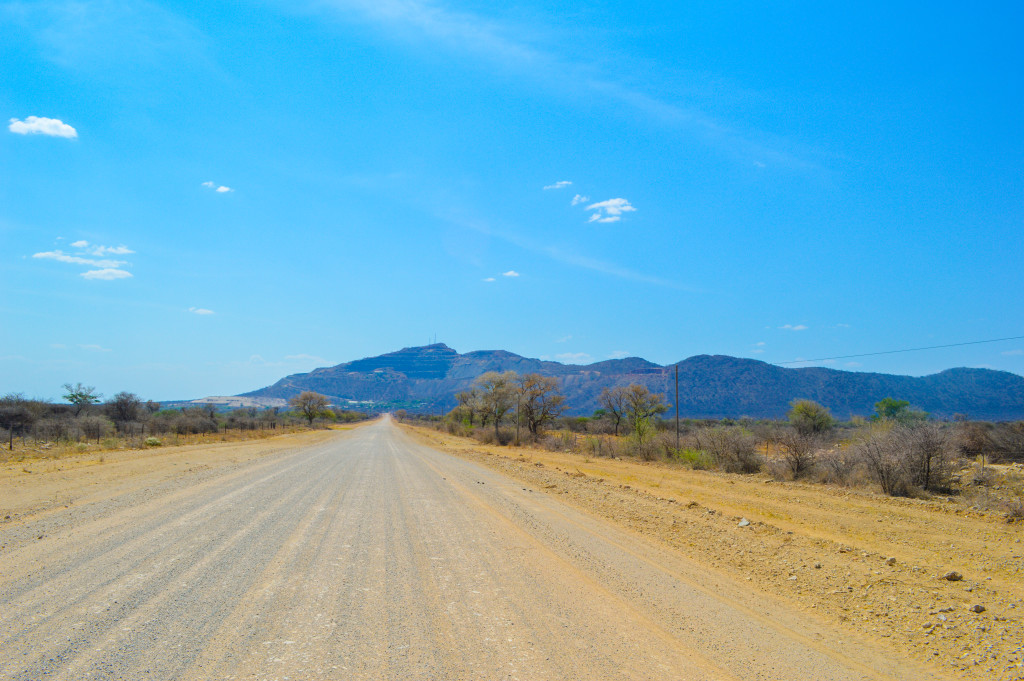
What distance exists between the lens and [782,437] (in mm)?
18422

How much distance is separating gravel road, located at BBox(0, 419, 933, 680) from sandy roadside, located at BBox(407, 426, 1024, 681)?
1.96 feet

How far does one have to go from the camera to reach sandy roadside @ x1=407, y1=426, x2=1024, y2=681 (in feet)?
16.8

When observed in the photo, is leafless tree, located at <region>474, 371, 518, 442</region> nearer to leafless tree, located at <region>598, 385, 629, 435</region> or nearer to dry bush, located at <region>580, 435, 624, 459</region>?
leafless tree, located at <region>598, 385, 629, 435</region>

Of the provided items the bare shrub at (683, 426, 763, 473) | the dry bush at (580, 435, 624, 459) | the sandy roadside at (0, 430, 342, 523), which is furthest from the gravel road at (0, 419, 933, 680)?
the dry bush at (580, 435, 624, 459)

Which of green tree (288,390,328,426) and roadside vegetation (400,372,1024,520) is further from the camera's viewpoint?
green tree (288,390,328,426)

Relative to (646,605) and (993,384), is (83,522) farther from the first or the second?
(993,384)

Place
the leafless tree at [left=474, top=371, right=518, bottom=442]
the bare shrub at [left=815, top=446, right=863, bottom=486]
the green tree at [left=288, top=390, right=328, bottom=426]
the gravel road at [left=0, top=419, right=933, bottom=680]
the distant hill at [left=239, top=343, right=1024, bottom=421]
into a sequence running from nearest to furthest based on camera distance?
1. the gravel road at [left=0, top=419, right=933, bottom=680]
2. the bare shrub at [left=815, top=446, right=863, bottom=486]
3. the distant hill at [left=239, top=343, right=1024, bottom=421]
4. the leafless tree at [left=474, top=371, right=518, bottom=442]
5. the green tree at [left=288, top=390, right=328, bottom=426]

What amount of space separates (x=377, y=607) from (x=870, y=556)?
6725 millimetres

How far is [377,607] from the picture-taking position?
17.4ft

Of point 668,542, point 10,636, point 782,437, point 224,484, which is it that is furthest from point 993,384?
point 10,636

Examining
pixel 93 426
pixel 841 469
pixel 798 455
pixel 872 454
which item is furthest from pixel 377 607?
pixel 93 426

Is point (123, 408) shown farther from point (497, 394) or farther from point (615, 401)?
point (615, 401)

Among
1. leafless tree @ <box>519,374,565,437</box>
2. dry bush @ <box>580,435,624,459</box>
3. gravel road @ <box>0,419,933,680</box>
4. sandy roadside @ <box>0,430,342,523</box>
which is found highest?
leafless tree @ <box>519,374,565,437</box>

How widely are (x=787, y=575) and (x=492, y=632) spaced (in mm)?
4377
